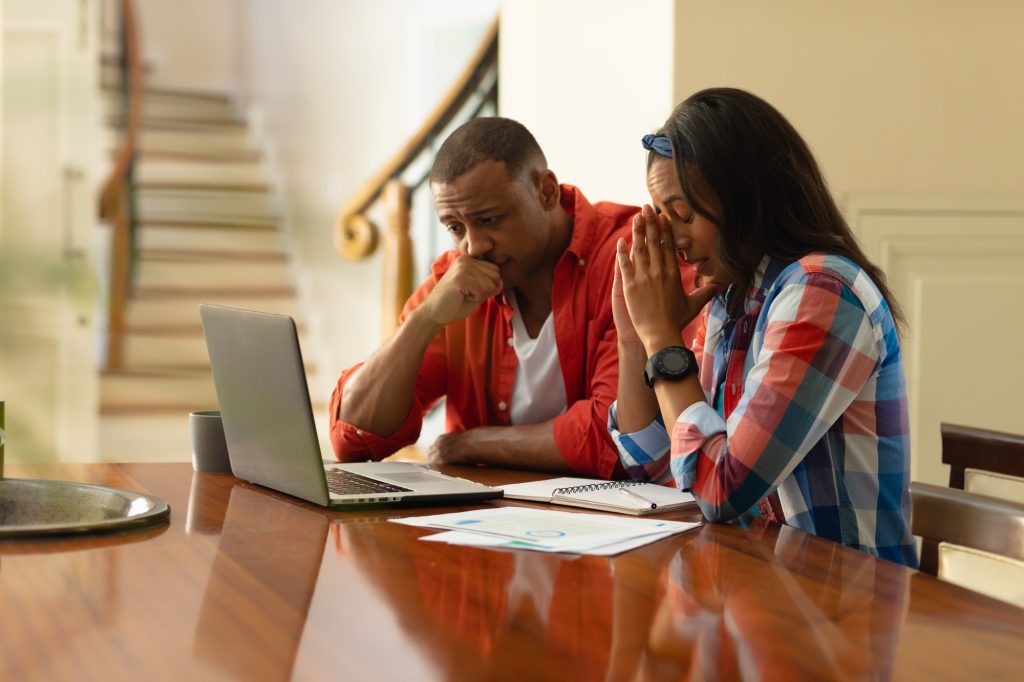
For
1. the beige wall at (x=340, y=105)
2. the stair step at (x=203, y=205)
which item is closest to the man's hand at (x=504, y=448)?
the beige wall at (x=340, y=105)

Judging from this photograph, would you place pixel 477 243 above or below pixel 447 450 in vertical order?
above

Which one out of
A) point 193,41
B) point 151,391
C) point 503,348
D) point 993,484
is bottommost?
point 151,391

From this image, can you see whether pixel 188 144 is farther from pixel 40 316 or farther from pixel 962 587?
pixel 962 587

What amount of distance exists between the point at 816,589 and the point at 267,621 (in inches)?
17.9

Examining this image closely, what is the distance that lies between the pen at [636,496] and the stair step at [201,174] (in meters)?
5.01

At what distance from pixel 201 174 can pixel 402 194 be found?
2639mm

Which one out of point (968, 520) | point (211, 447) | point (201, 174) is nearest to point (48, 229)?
point (201, 174)

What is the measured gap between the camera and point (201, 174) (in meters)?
6.19

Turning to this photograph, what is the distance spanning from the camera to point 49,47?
4.82 meters

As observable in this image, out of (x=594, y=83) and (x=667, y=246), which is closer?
(x=667, y=246)

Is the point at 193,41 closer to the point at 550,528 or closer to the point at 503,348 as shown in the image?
the point at 503,348

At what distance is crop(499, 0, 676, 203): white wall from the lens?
2865 mm

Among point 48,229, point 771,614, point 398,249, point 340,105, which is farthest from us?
point 340,105

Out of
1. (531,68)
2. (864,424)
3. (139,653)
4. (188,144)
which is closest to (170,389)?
(188,144)
